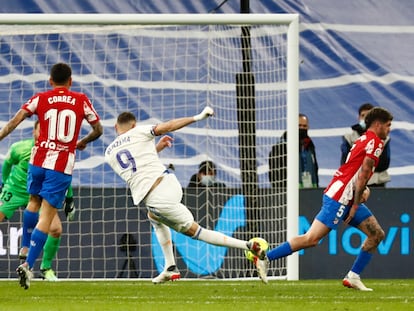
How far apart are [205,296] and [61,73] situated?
2789mm

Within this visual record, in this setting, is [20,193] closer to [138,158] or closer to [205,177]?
[205,177]

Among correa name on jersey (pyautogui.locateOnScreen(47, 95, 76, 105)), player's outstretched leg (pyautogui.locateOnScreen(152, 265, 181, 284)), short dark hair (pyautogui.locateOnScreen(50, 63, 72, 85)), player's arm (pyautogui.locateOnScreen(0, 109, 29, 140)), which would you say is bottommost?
player's outstretched leg (pyautogui.locateOnScreen(152, 265, 181, 284))

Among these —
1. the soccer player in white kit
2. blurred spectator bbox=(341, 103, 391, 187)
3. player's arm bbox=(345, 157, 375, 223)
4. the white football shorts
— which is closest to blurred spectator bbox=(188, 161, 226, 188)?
blurred spectator bbox=(341, 103, 391, 187)

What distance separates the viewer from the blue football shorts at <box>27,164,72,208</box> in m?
13.6

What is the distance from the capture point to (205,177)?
17391mm

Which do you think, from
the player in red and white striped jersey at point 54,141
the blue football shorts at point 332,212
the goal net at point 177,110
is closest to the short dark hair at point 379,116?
the blue football shorts at point 332,212

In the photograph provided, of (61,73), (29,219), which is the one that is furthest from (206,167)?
(61,73)

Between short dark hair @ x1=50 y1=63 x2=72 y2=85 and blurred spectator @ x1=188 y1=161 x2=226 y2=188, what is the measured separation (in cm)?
386

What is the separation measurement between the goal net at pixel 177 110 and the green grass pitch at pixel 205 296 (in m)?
1.22

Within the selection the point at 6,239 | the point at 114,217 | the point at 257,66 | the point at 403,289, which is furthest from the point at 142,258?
the point at 403,289

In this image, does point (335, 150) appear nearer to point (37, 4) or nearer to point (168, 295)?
point (37, 4)

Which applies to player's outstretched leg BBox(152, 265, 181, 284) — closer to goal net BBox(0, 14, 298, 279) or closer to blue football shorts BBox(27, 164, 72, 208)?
blue football shorts BBox(27, 164, 72, 208)

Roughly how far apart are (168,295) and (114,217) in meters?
4.43

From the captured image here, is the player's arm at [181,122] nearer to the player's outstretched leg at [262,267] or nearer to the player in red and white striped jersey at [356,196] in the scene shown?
the player in red and white striped jersey at [356,196]
